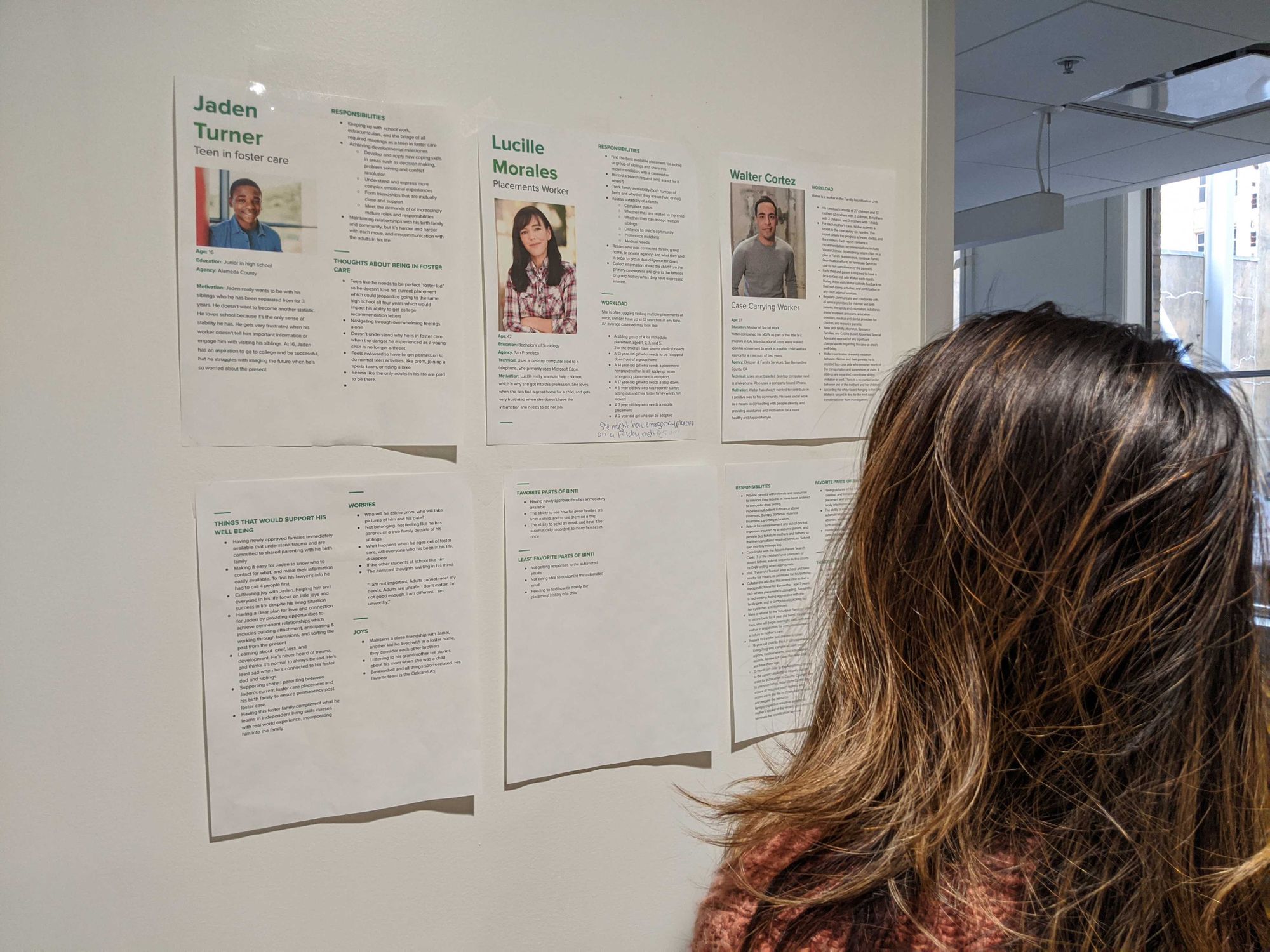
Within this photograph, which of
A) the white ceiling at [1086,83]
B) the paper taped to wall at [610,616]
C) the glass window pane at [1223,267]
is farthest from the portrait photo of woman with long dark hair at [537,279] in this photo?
the glass window pane at [1223,267]

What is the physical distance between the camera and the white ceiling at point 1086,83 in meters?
2.74

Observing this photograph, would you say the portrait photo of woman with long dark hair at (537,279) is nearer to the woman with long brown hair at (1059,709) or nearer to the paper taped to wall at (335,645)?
the paper taped to wall at (335,645)

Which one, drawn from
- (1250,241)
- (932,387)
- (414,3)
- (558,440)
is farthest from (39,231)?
(1250,241)

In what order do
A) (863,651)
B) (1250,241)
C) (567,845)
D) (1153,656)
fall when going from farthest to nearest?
(1250,241) < (567,845) < (863,651) < (1153,656)

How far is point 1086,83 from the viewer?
3363 mm

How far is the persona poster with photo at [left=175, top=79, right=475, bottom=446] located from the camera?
967mm

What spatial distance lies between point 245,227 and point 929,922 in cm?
95

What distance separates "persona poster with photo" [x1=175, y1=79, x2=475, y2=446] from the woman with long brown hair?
65 centimetres

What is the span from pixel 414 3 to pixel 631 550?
0.74 metres

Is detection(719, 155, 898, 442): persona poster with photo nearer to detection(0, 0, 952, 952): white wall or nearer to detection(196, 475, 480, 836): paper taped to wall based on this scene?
detection(0, 0, 952, 952): white wall

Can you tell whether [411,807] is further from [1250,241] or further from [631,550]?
[1250,241]

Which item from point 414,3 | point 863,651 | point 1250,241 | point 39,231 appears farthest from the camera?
point 1250,241

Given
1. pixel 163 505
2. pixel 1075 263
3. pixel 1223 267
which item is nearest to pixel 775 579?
pixel 163 505

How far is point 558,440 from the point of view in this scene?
115cm
